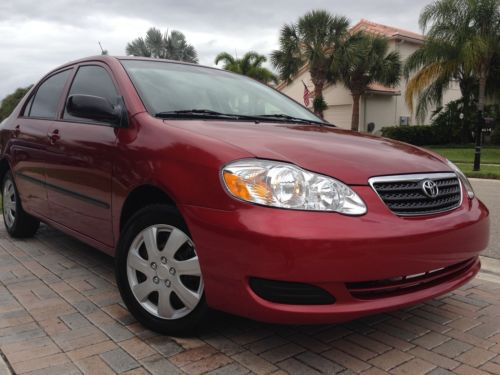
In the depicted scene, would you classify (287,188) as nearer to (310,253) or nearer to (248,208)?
(248,208)

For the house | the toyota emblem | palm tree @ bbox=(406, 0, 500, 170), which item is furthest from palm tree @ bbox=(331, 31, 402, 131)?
the toyota emblem

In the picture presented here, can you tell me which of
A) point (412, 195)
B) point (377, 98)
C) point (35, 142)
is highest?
point (377, 98)

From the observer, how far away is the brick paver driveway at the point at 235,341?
238 centimetres

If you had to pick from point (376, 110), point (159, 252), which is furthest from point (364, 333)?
point (376, 110)

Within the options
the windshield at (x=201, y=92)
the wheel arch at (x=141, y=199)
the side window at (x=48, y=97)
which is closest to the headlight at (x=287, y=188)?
the wheel arch at (x=141, y=199)

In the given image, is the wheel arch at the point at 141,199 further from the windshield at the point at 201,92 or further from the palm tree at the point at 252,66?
the palm tree at the point at 252,66

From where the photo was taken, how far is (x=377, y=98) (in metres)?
29.6

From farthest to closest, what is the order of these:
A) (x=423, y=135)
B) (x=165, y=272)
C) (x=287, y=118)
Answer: (x=423, y=135) < (x=287, y=118) < (x=165, y=272)

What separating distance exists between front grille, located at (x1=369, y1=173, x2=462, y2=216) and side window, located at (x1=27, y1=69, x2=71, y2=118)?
8.91 ft

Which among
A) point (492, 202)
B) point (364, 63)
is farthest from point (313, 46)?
point (492, 202)

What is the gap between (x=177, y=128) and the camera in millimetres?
2639

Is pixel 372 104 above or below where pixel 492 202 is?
above

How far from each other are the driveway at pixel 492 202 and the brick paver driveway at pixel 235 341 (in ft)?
4.49

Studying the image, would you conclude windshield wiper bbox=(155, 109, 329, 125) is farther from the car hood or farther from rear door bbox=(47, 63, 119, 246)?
rear door bbox=(47, 63, 119, 246)
